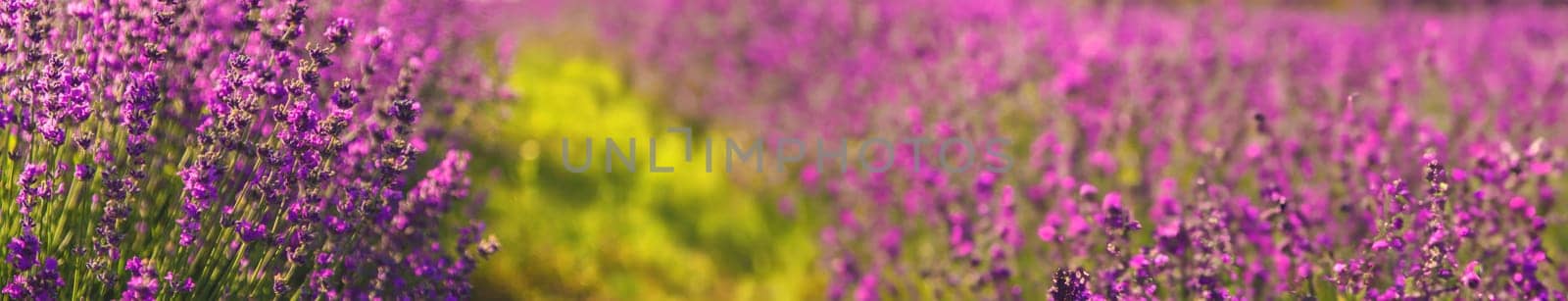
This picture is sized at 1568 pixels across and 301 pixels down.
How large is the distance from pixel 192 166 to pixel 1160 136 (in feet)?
9.93

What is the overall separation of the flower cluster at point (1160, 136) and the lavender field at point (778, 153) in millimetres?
17

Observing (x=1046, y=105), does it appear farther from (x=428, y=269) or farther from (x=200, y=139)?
(x=200, y=139)

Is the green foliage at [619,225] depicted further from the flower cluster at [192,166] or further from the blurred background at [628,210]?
the flower cluster at [192,166]

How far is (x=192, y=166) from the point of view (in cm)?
198

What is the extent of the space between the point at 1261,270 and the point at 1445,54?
119 inches

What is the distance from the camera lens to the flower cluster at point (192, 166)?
1.84 meters

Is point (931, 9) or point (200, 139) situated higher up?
point (931, 9)

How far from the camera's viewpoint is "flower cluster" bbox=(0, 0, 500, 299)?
1.84 metres

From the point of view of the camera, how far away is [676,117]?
589cm

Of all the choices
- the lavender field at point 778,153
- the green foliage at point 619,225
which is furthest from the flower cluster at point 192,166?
the green foliage at point 619,225

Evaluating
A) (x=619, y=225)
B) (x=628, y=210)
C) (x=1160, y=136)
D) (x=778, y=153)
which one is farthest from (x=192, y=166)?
(x=778, y=153)

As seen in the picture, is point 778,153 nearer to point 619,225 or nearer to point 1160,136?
point 619,225

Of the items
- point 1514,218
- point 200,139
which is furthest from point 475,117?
point 1514,218

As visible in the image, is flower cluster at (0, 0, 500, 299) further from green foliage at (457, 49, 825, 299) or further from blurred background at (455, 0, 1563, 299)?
green foliage at (457, 49, 825, 299)
